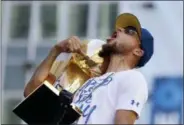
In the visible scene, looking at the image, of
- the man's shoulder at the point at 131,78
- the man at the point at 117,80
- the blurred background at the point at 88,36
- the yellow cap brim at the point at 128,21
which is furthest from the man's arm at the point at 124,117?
the blurred background at the point at 88,36

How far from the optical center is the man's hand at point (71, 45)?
16.3 feet

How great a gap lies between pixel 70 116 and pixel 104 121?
17cm

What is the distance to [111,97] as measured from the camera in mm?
4676

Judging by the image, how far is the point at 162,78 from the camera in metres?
16.6

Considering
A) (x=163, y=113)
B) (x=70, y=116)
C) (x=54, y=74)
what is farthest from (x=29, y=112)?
(x=163, y=113)

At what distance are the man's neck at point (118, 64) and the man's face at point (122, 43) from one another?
0.03m

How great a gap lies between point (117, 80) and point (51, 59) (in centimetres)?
53

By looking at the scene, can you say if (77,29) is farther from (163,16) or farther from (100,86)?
(100,86)

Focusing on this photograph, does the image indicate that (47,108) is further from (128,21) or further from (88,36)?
(88,36)

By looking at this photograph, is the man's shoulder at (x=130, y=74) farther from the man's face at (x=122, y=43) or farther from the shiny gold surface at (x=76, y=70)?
the shiny gold surface at (x=76, y=70)

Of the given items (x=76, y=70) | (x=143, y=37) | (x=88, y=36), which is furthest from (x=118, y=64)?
(x=88, y=36)

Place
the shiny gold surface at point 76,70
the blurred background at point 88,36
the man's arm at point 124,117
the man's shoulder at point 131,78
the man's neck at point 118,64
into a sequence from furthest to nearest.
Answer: the blurred background at point 88,36
the shiny gold surface at point 76,70
the man's neck at point 118,64
the man's shoulder at point 131,78
the man's arm at point 124,117

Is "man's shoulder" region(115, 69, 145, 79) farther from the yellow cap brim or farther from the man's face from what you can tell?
the yellow cap brim

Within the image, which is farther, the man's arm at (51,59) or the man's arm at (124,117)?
the man's arm at (51,59)
